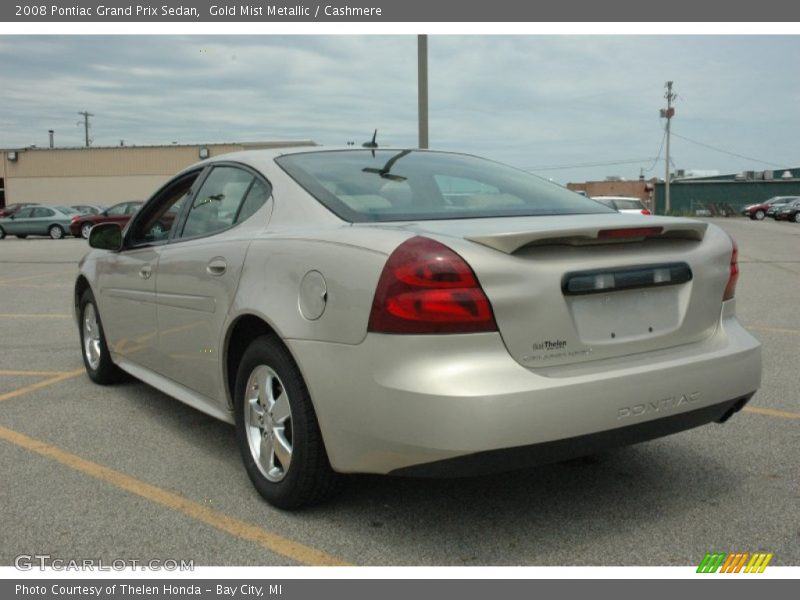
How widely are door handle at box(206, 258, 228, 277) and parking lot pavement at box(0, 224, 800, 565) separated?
0.98 metres

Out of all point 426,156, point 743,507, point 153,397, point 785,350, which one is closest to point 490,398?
point 743,507

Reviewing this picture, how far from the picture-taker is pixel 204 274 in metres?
3.79

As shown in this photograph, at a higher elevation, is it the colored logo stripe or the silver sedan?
the silver sedan

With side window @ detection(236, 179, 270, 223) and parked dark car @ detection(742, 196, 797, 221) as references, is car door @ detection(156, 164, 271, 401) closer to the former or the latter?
side window @ detection(236, 179, 270, 223)

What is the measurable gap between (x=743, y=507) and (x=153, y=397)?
3711 millimetres

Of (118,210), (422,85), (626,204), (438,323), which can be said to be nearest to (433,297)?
(438,323)

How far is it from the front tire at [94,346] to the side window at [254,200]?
209 centimetres

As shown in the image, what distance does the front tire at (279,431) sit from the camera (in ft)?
10.1

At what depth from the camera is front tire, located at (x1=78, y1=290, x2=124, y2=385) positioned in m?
5.55

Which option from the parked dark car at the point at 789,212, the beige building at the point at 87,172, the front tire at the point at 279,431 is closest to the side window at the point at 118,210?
the beige building at the point at 87,172

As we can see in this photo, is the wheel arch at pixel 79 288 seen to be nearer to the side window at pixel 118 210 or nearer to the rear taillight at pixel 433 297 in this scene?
the rear taillight at pixel 433 297

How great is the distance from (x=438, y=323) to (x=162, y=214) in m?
2.71

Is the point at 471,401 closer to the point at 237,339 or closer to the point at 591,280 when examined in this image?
the point at 591,280

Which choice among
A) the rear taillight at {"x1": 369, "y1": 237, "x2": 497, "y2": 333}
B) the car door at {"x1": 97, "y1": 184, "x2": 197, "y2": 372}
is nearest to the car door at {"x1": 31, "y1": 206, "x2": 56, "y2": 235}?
the car door at {"x1": 97, "y1": 184, "x2": 197, "y2": 372}
